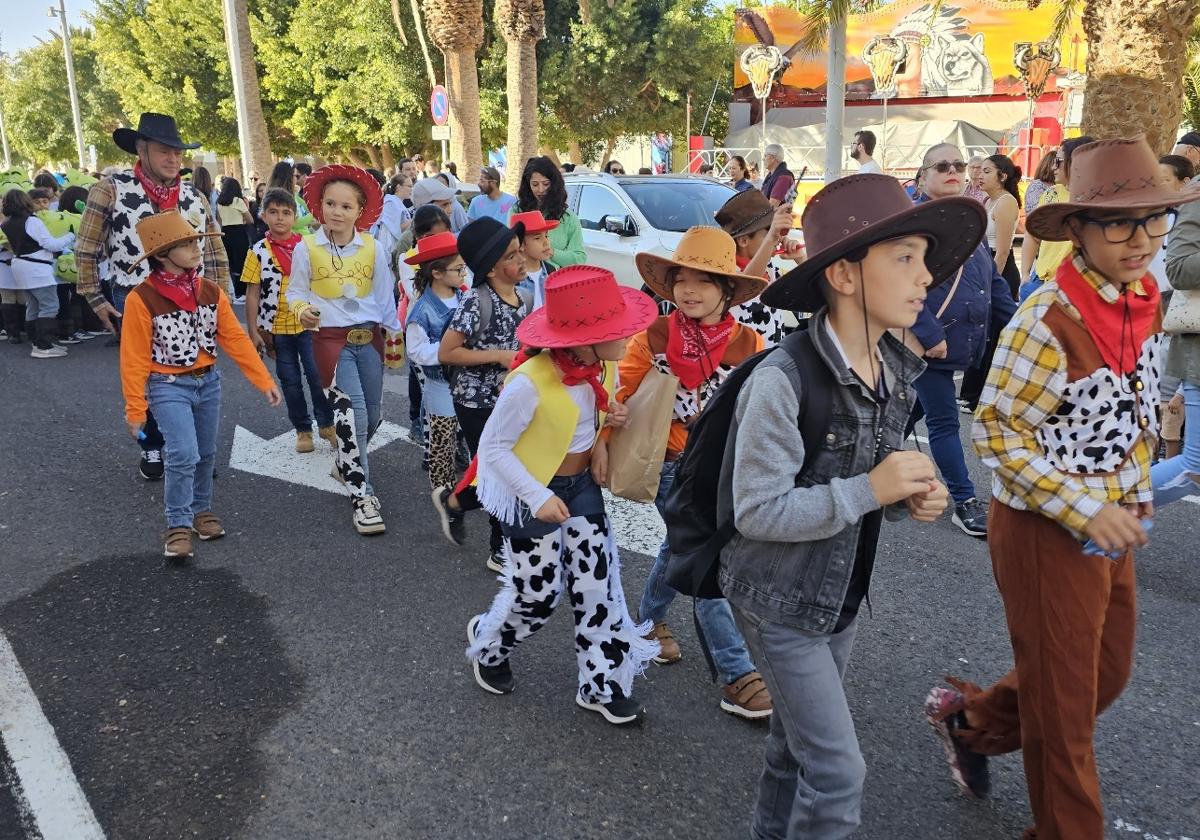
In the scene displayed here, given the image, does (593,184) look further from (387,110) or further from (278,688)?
(387,110)

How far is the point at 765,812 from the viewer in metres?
2.51

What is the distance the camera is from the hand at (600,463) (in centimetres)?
328

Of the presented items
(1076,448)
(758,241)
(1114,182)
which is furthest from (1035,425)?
(758,241)

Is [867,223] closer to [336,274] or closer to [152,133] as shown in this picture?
[336,274]

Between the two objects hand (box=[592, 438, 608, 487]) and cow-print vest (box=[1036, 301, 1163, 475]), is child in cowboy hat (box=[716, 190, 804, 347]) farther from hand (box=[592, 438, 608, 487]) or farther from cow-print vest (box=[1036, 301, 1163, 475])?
cow-print vest (box=[1036, 301, 1163, 475])

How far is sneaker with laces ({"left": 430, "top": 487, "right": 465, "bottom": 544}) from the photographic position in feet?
15.9

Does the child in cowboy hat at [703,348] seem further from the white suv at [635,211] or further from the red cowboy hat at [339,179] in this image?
the white suv at [635,211]

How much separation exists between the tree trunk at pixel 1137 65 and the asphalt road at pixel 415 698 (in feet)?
18.0

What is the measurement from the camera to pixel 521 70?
61.9ft

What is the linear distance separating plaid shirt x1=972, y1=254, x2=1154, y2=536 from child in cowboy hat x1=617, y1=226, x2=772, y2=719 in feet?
3.67

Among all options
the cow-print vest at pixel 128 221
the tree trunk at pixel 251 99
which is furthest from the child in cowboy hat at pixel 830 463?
the tree trunk at pixel 251 99

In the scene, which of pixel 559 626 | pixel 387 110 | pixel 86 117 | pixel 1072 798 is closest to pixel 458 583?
pixel 559 626

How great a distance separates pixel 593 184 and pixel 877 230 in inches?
371

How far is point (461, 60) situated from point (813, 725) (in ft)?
65.3
